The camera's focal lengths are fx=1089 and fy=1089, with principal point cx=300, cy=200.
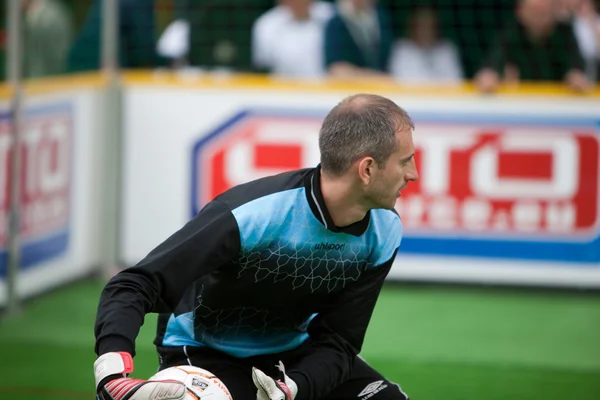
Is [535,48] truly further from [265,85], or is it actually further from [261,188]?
[261,188]

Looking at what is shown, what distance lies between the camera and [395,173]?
3.95 metres

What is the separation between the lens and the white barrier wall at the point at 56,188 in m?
8.02

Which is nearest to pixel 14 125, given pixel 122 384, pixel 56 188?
pixel 56 188

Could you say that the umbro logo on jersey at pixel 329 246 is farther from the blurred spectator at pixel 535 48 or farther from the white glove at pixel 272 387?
the blurred spectator at pixel 535 48

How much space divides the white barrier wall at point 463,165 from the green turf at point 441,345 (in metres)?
0.29

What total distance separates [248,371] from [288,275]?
1.48ft

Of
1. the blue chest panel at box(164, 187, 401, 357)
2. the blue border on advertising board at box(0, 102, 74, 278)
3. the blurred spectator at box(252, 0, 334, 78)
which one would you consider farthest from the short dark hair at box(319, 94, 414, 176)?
the blurred spectator at box(252, 0, 334, 78)

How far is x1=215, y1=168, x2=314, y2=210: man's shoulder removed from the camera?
4004 mm

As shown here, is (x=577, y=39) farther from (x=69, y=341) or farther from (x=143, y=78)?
(x=69, y=341)

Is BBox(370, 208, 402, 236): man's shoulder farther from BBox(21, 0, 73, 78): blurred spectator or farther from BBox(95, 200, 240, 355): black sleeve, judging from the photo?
BBox(21, 0, 73, 78): blurred spectator

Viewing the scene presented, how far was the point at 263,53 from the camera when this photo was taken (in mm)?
9633

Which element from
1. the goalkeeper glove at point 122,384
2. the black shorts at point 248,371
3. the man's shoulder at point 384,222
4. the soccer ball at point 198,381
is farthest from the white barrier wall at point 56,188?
the goalkeeper glove at point 122,384

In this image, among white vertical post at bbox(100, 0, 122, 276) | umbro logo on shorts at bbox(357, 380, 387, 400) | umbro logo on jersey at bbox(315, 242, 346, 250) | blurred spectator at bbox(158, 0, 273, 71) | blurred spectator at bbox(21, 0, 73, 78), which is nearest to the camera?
umbro logo on jersey at bbox(315, 242, 346, 250)

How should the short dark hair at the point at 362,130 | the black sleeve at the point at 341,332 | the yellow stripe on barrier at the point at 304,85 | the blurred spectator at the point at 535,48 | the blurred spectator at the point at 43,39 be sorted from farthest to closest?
1. the blurred spectator at the point at 535,48
2. the yellow stripe on barrier at the point at 304,85
3. the blurred spectator at the point at 43,39
4. the black sleeve at the point at 341,332
5. the short dark hair at the point at 362,130
